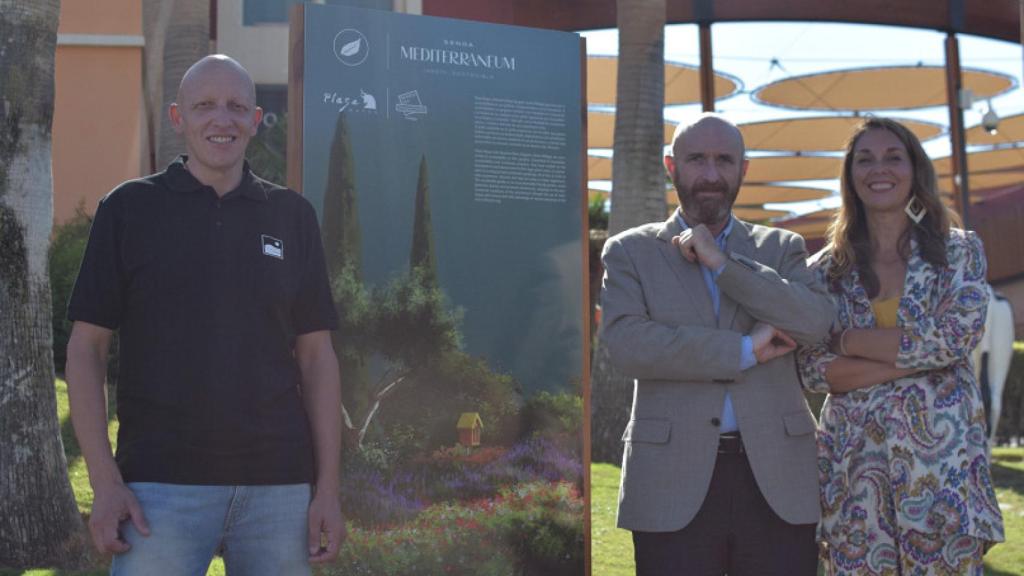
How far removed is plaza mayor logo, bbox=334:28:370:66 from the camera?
4.30 m

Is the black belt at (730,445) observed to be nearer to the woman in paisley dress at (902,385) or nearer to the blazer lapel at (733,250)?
the blazer lapel at (733,250)

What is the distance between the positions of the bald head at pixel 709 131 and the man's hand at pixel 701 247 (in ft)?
0.95

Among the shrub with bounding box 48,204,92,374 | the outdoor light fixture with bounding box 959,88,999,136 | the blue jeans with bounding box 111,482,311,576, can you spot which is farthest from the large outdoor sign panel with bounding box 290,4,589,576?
the outdoor light fixture with bounding box 959,88,999,136

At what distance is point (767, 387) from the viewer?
11.9ft

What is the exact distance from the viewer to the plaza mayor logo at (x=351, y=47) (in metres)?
4.30

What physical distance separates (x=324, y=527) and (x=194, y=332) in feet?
2.01

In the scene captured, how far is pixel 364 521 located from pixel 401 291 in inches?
35.1

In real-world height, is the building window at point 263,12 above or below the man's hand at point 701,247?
above

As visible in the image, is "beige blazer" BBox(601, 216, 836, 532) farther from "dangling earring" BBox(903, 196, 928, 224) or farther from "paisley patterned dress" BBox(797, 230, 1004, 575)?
"dangling earring" BBox(903, 196, 928, 224)

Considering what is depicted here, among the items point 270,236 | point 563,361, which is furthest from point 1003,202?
point 270,236

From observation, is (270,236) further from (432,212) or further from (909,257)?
(909,257)

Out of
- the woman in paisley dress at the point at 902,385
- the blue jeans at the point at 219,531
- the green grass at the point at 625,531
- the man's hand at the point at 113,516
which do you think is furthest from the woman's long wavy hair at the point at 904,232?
the green grass at the point at 625,531

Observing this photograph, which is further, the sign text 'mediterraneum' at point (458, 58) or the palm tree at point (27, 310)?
the palm tree at point (27, 310)

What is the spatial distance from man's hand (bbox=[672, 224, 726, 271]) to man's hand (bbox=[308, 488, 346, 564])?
53.6 inches
